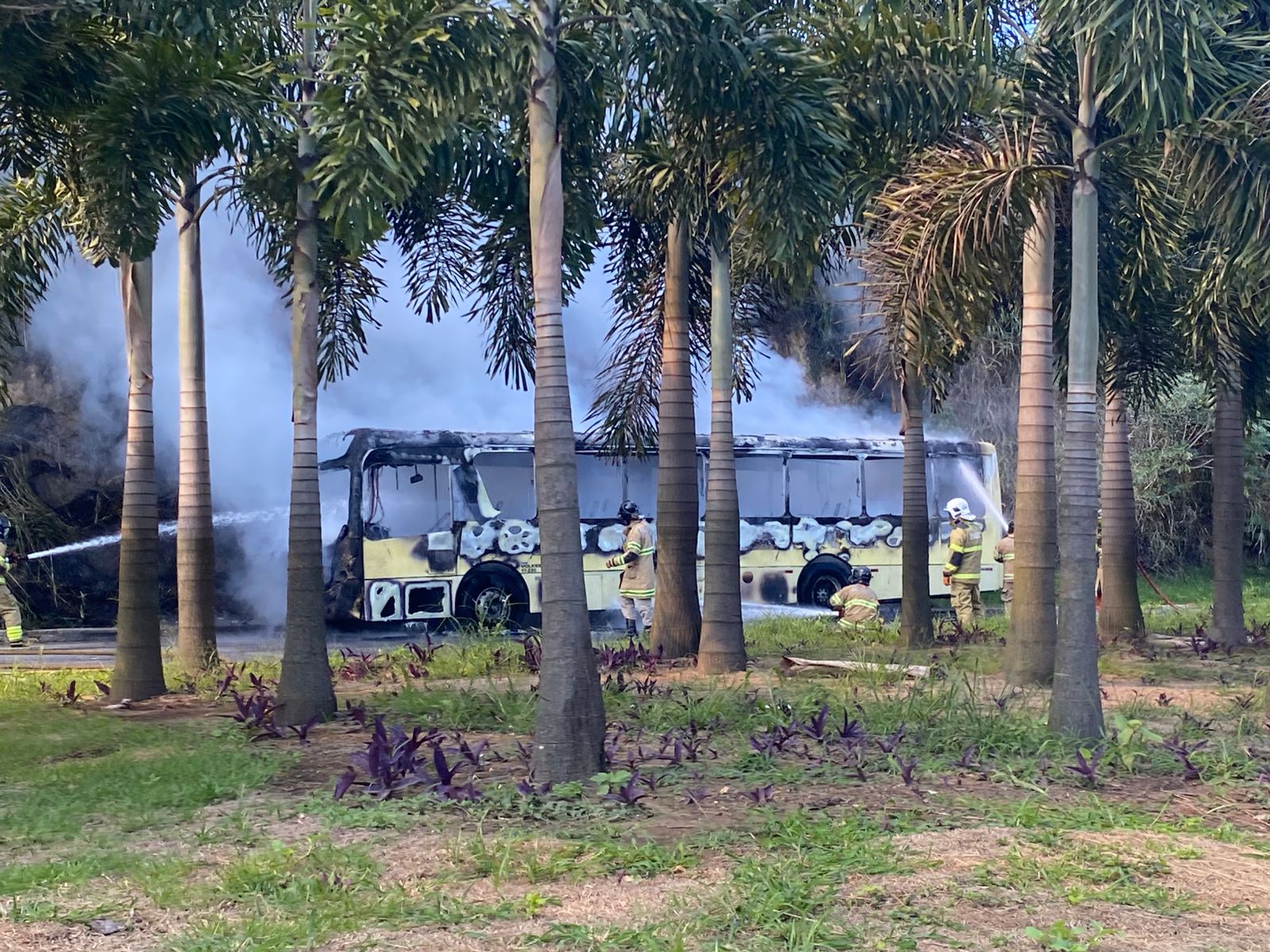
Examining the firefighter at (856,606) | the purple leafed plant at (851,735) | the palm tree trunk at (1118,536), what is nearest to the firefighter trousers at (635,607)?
the firefighter at (856,606)

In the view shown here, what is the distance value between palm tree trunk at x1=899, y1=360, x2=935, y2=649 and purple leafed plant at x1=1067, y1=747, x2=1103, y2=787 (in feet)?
19.8

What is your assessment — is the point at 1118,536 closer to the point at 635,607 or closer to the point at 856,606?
the point at 856,606

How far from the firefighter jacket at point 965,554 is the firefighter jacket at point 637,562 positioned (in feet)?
12.3

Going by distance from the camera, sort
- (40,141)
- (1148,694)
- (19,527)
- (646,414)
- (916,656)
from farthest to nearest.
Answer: (19,527)
(646,414)
(916,656)
(1148,694)
(40,141)

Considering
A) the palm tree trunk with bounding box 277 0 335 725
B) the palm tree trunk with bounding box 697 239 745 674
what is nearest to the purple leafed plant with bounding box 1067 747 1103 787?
the palm tree trunk with bounding box 697 239 745 674

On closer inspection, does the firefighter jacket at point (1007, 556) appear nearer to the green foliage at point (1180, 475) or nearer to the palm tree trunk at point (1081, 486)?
the green foliage at point (1180, 475)

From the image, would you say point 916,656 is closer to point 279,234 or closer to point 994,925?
point 279,234

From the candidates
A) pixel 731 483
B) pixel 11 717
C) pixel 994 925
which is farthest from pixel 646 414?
pixel 994 925

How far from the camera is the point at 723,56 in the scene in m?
7.68

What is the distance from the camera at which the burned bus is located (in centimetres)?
1672

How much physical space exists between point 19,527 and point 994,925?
18080mm

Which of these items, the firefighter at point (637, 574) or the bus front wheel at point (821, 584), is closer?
the firefighter at point (637, 574)

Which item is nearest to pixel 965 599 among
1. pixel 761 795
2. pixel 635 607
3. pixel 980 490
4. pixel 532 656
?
pixel 635 607

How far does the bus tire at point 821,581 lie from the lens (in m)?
19.6
